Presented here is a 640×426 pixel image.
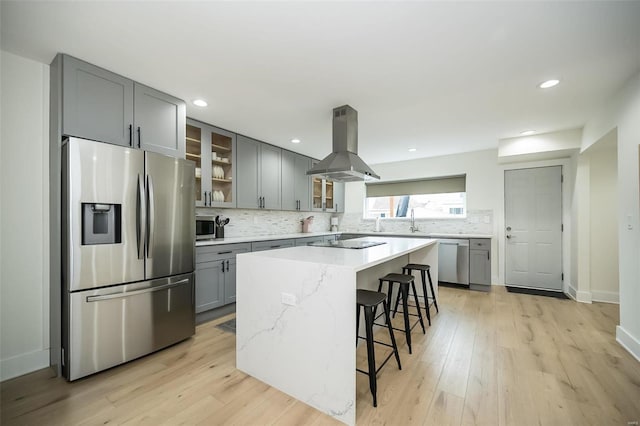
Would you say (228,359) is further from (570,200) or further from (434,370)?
(570,200)

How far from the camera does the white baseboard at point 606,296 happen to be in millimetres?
3650

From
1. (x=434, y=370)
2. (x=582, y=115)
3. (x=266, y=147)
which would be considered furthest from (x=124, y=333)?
(x=582, y=115)

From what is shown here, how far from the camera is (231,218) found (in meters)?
4.11

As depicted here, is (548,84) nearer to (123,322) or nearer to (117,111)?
(117,111)

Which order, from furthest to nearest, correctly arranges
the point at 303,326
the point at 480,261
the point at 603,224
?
the point at 480,261 < the point at 603,224 < the point at 303,326

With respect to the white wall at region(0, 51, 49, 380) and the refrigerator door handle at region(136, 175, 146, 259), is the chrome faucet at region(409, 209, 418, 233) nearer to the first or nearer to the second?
the refrigerator door handle at region(136, 175, 146, 259)

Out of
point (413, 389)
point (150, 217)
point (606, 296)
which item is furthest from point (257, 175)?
point (606, 296)

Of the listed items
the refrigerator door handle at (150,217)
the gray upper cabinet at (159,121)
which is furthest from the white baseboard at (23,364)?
the gray upper cabinet at (159,121)

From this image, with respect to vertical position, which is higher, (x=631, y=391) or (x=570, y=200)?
(x=570, y=200)

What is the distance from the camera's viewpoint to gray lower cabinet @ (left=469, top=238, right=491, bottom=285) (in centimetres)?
432

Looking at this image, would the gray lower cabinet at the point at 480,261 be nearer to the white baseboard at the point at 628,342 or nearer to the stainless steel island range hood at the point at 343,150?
the white baseboard at the point at 628,342

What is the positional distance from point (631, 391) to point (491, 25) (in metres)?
2.59

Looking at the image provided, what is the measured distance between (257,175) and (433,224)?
11.4 ft

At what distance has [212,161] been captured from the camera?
364 cm
